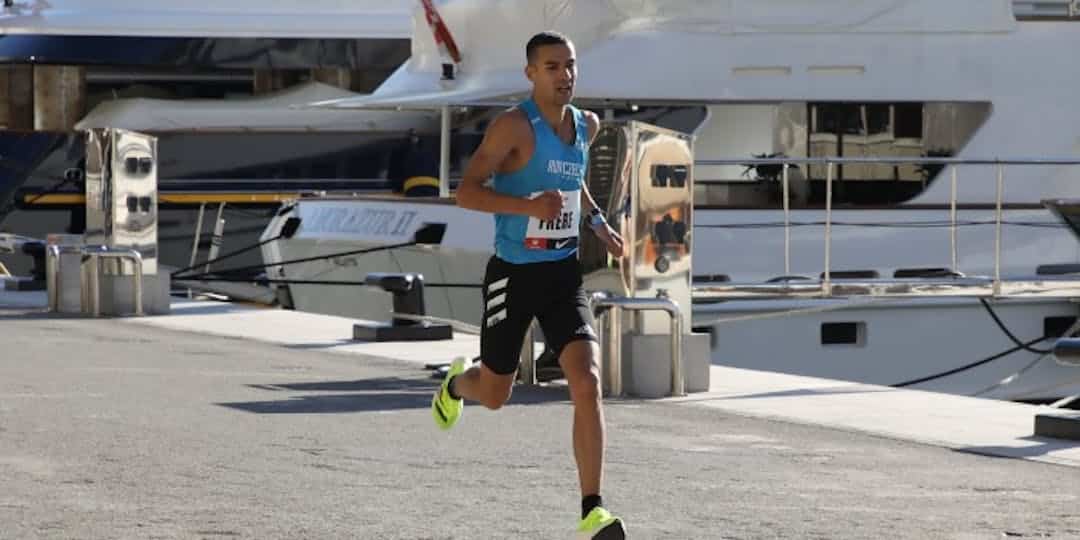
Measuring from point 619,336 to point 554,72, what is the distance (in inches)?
211

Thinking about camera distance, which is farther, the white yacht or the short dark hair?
the white yacht

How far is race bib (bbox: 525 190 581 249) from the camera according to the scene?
27.4ft

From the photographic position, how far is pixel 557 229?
8.38m

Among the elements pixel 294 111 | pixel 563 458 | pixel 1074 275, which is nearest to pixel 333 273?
pixel 1074 275

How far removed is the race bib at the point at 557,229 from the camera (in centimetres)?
835

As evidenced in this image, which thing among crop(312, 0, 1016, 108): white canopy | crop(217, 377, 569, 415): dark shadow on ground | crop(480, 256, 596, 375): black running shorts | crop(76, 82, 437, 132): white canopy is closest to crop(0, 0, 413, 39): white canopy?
crop(76, 82, 437, 132): white canopy

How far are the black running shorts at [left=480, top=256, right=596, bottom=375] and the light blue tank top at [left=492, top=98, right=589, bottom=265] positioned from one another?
0.05 meters

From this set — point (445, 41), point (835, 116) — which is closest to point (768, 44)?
point (835, 116)

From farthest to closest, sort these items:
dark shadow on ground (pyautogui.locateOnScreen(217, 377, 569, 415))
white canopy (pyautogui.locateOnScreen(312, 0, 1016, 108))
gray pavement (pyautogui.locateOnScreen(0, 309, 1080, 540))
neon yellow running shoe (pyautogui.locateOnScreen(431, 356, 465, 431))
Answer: white canopy (pyautogui.locateOnScreen(312, 0, 1016, 108))
dark shadow on ground (pyautogui.locateOnScreen(217, 377, 569, 415))
neon yellow running shoe (pyautogui.locateOnScreen(431, 356, 465, 431))
gray pavement (pyautogui.locateOnScreen(0, 309, 1080, 540))

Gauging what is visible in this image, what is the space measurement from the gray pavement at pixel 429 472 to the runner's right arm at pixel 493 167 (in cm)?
111

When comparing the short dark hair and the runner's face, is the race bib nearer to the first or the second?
the runner's face

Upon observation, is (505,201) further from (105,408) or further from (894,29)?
(894,29)

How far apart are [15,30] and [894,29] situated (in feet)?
53.8

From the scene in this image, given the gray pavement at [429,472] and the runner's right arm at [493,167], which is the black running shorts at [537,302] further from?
the gray pavement at [429,472]
